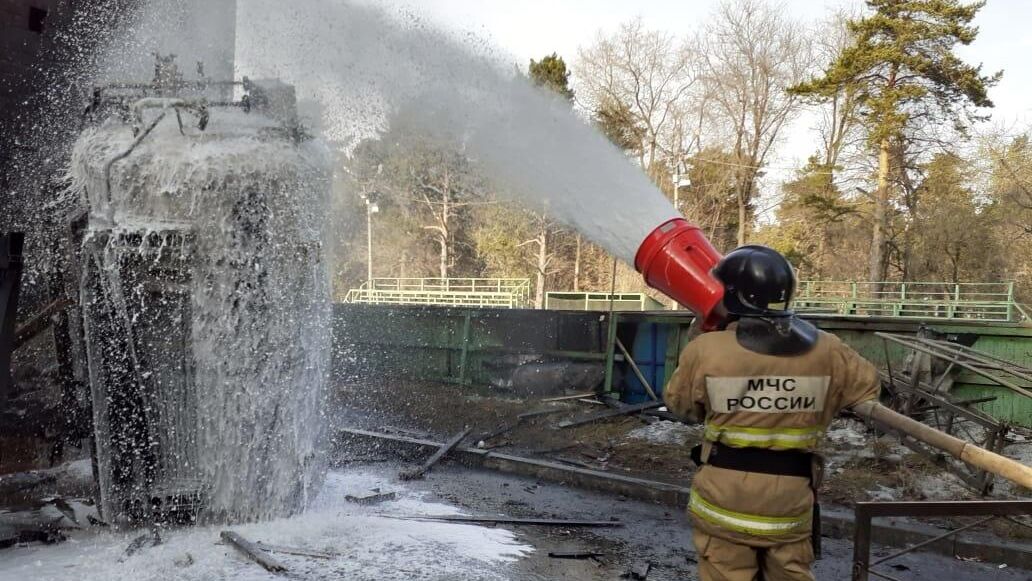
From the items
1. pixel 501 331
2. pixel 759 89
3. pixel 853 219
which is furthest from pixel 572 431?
pixel 759 89

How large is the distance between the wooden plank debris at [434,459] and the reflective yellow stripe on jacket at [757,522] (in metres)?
5.82

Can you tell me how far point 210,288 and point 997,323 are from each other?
A: 9.25 m

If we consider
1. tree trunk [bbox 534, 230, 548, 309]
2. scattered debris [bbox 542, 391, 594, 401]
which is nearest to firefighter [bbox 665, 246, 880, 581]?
scattered debris [bbox 542, 391, 594, 401]

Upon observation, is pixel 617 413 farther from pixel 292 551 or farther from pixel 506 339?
pixel 292 551

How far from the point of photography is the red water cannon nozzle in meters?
3.20

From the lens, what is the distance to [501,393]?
13516 mm

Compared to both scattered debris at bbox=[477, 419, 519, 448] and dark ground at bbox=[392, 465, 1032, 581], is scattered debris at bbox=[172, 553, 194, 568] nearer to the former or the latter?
dark ground at bbox=[392, 465, 1032, 581]

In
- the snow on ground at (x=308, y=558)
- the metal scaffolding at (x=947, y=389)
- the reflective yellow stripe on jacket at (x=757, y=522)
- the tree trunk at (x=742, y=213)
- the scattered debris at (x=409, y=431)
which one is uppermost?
the tree trunk at (x=742, y=213)

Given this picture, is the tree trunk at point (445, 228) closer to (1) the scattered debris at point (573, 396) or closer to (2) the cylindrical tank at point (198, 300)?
(1) the scattered debris at point (573, 396)

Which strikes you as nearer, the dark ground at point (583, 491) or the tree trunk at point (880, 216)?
the dark ground at point (583, 491)

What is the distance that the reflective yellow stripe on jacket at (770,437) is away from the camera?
2.63 m

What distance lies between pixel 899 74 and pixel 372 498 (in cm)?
2524

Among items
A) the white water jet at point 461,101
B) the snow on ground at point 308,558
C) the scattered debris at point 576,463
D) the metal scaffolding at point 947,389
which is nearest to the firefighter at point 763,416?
the white water jet at point 461,101

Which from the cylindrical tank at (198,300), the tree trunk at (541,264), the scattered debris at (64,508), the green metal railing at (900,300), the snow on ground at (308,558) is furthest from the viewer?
the tree trunk at (541,264)
